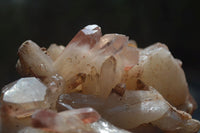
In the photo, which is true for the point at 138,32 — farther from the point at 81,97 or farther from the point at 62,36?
the point at 81,97

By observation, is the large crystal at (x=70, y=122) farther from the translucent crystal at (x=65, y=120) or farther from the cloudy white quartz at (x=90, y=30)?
the cloudy white quartz at (x=90, y=30)

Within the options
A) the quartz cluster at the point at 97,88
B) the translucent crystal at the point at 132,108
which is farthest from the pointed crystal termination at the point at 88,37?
the translucent crystal at the point at 132,108

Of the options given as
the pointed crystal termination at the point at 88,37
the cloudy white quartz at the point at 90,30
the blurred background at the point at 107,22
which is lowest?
the blurred background at the point at 107,22

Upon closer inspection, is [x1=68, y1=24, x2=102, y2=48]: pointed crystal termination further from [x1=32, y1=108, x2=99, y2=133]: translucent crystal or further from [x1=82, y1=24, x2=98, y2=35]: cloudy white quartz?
[x1=32, y1=108, x2=99, y2=133]: translucent crystal

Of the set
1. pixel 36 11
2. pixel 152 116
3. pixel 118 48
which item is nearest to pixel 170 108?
pixel 152 116

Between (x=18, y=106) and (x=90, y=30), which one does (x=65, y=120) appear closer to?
(x=18, y=106)

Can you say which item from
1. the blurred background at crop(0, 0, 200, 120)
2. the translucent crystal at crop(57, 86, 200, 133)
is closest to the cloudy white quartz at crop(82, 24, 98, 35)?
the translucent crystal at crop(57, 86, 200, 133)
